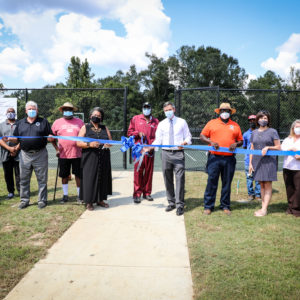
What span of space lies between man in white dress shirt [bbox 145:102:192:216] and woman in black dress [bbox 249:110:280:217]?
1278 mm

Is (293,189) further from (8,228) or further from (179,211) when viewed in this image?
(8,228)

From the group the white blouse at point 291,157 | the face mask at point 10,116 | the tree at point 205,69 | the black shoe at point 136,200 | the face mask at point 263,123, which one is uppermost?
the tree at point 205,69

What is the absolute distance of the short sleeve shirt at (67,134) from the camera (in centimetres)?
618

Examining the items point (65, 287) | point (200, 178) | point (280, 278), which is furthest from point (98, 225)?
point (200, 178)

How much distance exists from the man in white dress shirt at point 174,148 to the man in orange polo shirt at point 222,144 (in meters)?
0.43

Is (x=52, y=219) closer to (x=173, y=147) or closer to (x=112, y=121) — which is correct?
(x=173, y=147)

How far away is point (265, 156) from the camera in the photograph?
547 cm

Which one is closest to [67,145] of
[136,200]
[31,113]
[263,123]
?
[31,113]

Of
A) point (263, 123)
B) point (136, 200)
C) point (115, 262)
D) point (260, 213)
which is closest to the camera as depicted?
point (115, 262)

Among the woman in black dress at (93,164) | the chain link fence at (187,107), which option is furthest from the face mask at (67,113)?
the chain link fence at (187,107)

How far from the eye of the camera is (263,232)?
15.4 ft

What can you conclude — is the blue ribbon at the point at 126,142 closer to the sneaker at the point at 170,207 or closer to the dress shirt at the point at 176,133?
the dress shirt at the point at 176,133

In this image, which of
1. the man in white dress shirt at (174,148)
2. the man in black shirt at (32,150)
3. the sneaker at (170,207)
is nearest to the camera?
the man in white dress shirt at (174,148)

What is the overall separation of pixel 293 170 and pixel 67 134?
14.9 ft
